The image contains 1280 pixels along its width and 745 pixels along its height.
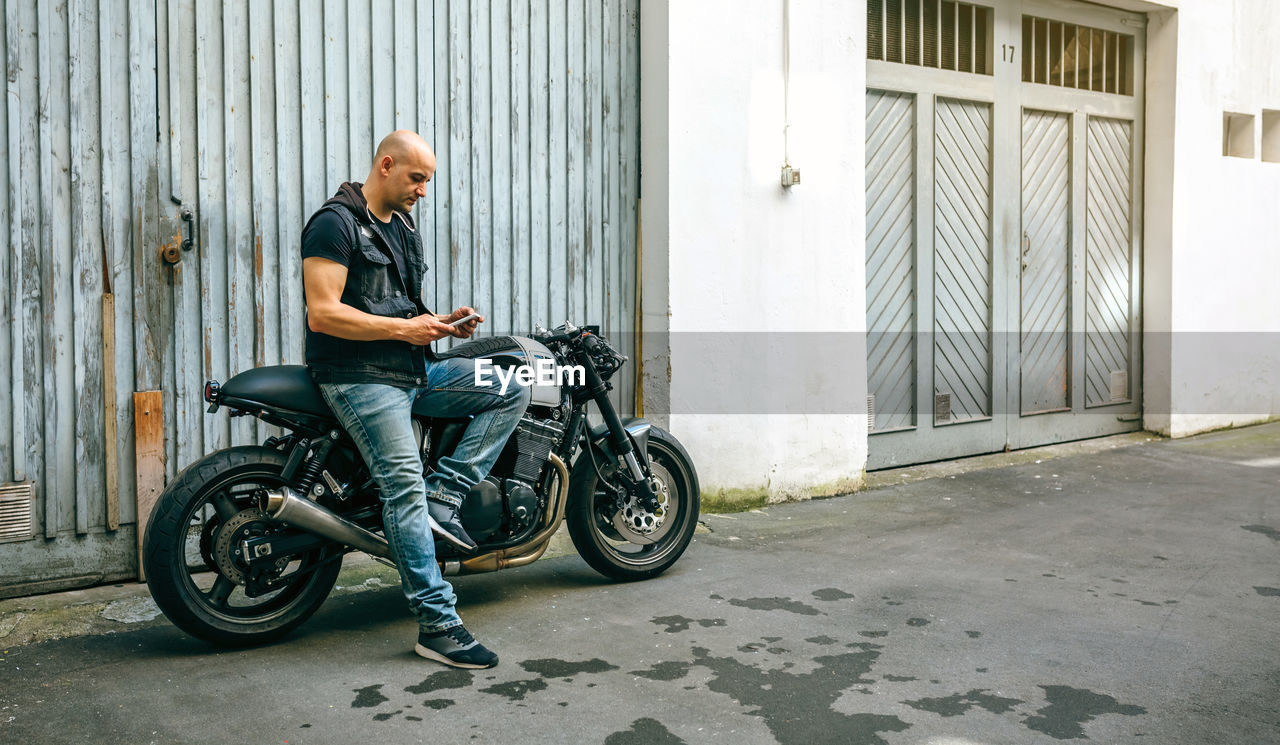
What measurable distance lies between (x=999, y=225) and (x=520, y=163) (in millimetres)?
4012

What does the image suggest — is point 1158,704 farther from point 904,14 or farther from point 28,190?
point 904,14

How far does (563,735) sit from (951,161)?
229 inches

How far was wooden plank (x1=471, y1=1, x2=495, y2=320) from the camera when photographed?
5727 millimetres

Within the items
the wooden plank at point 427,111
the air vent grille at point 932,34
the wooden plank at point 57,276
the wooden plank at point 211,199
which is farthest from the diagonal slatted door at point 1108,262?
the wooden plank at point 57,276

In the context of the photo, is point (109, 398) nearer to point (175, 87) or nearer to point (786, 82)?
point (175, 87)

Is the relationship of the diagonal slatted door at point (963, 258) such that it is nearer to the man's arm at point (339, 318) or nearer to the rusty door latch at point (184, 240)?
the man's arm at point (339, 318)

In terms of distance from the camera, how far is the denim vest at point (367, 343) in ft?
12.9

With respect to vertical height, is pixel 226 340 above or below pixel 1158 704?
above

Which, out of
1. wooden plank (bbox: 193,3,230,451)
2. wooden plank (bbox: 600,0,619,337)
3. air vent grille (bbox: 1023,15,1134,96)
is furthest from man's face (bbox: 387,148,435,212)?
air vent grille (bbox: 1023,15,1134,96)

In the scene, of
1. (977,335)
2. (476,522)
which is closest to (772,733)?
(476,522)

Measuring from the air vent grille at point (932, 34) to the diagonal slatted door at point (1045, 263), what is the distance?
77cm

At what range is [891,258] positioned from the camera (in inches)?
297

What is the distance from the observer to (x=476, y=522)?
4.39 metres

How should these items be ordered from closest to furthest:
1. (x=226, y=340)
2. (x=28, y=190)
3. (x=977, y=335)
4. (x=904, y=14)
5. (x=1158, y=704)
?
(x=1158, y=704), (x=28, y=190), (x=226, y=340), (x=904, y=14), (x=977, y=335)
